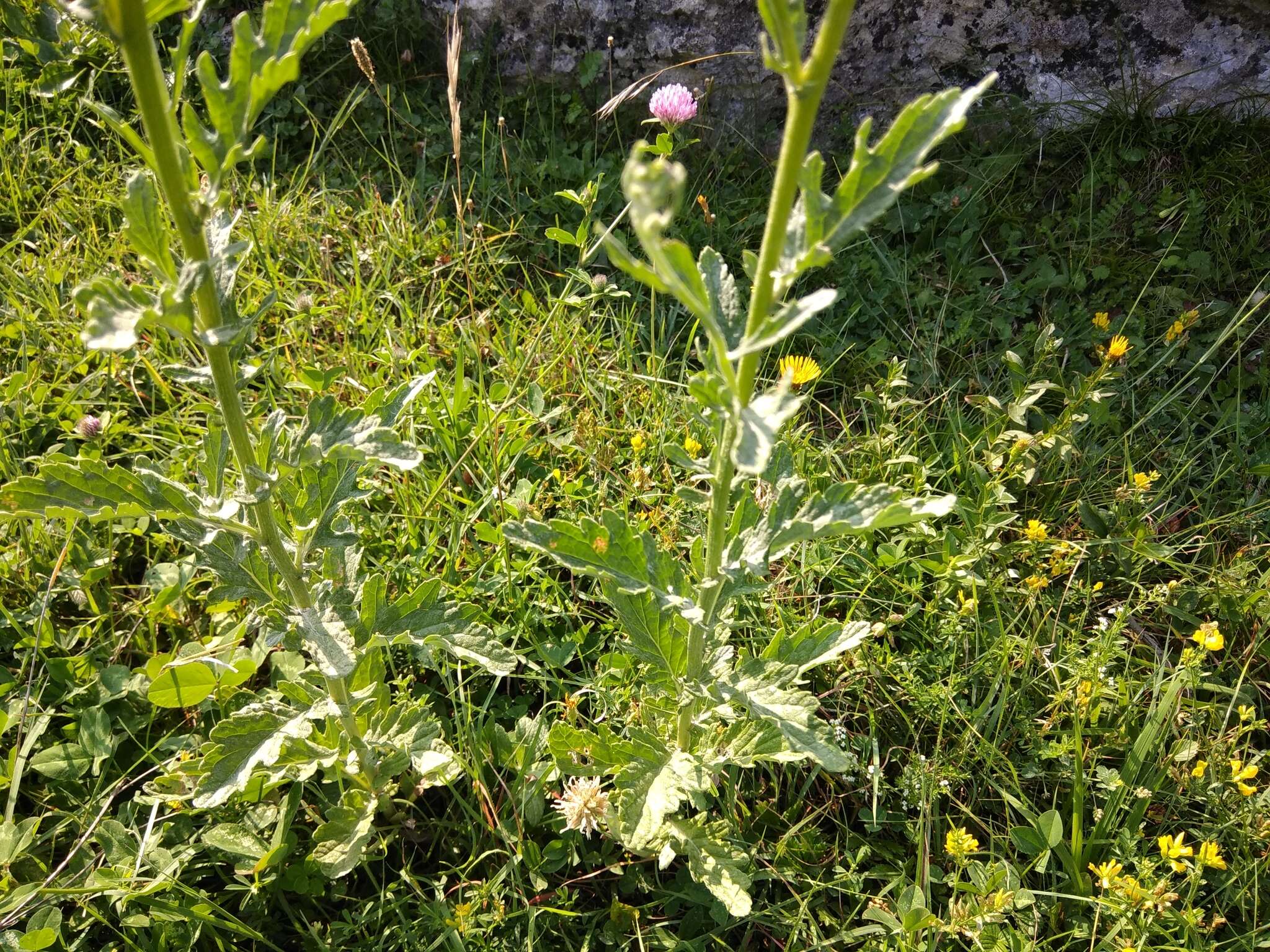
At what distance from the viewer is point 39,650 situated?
7.36 feet

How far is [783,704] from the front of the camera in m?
1.67

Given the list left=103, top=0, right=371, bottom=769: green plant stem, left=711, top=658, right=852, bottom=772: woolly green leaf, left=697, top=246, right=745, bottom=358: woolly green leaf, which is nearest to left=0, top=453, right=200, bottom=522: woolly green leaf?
left=103, top=0, right=371, bottom=769: green plant stem

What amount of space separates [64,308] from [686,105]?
2156mm

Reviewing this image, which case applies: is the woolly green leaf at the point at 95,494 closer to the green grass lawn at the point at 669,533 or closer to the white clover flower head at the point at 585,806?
the green grass lawn at the point at 669,533

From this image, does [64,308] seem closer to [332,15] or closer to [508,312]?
[508,312]

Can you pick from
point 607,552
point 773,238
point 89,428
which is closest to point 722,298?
point 773,238

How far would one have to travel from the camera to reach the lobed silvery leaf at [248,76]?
1.18 m

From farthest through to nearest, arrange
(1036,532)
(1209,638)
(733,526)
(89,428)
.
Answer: (89,428) < (1036,532) < (1209,638) < (733,526)

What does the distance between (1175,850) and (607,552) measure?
1.36 meters

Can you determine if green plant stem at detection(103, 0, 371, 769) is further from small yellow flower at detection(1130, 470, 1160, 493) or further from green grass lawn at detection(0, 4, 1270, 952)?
small yellow flower at detection(1130, 470, 1160, 493)

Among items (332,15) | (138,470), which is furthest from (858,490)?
(138,470)

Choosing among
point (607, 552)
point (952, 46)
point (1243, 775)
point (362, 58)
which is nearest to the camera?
point (607, 552)

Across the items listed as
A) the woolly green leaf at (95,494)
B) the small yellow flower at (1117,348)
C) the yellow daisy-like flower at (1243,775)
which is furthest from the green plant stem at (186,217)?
the small yellow flower at (1117,348)

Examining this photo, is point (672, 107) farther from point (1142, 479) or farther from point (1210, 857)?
point (1210, 857)
